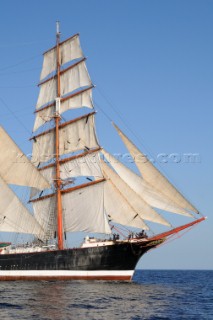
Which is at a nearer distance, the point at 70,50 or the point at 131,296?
the point at 131,296

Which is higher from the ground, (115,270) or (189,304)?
(115,270)

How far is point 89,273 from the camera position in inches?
1577

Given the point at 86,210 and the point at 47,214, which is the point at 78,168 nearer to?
the point at 86,210

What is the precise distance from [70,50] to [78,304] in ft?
107

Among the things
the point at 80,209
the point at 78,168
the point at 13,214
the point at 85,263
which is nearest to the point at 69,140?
the point at 78,168

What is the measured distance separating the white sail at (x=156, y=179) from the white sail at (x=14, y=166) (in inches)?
404

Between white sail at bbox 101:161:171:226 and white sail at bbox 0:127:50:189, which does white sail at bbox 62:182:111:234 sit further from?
white sail at bbox 0:127:50:189

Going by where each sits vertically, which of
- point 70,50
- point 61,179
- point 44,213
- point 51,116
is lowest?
point 44,213

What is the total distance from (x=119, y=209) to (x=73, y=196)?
250 inches

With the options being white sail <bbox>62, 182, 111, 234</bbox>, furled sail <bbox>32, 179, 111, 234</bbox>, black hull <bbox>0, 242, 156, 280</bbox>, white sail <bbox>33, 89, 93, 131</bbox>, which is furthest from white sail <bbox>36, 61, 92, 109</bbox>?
black hull <bbox>0, 242, 156, 280</bbox>

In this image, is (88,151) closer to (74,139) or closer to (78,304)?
(74,139)

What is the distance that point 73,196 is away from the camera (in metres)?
46.5

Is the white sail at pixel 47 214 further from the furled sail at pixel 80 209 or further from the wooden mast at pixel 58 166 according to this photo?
the wooden mast at pixel 58 166

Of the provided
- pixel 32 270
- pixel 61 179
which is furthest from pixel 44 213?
pixel 32 270
